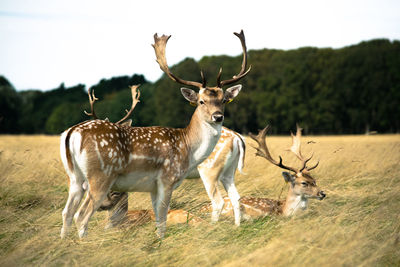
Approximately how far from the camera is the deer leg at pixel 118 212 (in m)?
5.13

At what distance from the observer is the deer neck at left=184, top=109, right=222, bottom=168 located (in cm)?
516

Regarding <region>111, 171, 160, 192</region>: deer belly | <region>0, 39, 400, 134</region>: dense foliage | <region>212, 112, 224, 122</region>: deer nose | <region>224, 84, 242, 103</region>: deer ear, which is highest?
<region>224, 84, 242, 103</region>: deer ear

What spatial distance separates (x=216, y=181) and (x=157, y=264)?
8.35 ft

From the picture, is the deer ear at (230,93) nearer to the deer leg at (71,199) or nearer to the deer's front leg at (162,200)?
the deer's front leg at (162,200)

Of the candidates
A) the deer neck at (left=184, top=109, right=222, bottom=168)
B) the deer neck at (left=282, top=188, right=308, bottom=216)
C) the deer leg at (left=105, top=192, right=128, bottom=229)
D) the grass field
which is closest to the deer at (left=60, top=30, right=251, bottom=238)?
the deer neck at (left=184, top=109, right=222, bottom=168)

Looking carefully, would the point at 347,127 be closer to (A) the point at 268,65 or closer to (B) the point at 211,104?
(A) the point at 268,65

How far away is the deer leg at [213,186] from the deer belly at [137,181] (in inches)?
50.9

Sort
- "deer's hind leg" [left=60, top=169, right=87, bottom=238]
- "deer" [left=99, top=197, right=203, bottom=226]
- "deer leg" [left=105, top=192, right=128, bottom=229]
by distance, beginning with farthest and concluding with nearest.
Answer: "deer" [left=99, top=197, right=203, bottom=226], "deer leg" [left=105, top=192, right=128, bottom=229], "deer's hind leg" [left=60, top=169, right=87, bottom=238]

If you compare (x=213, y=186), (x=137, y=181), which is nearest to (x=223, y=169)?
(x=213, y=186)

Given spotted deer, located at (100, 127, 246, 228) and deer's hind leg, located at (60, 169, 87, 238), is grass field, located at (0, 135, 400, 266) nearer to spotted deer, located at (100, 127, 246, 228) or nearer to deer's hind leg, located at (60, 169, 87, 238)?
deer's hind leg, located at (60, 169, 87, 238)

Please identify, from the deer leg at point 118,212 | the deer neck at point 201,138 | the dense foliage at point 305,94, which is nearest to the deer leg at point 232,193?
Answer: the deer neck at point 201,138

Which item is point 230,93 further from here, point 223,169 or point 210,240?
point 210,240

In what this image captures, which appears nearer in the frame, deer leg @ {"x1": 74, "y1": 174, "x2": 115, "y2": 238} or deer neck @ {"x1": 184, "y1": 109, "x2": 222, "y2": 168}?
deer leg @ {"x1": 74, "y1": 174, "x2": 115, "y2": 238}

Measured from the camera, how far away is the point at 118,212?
5.31 m
